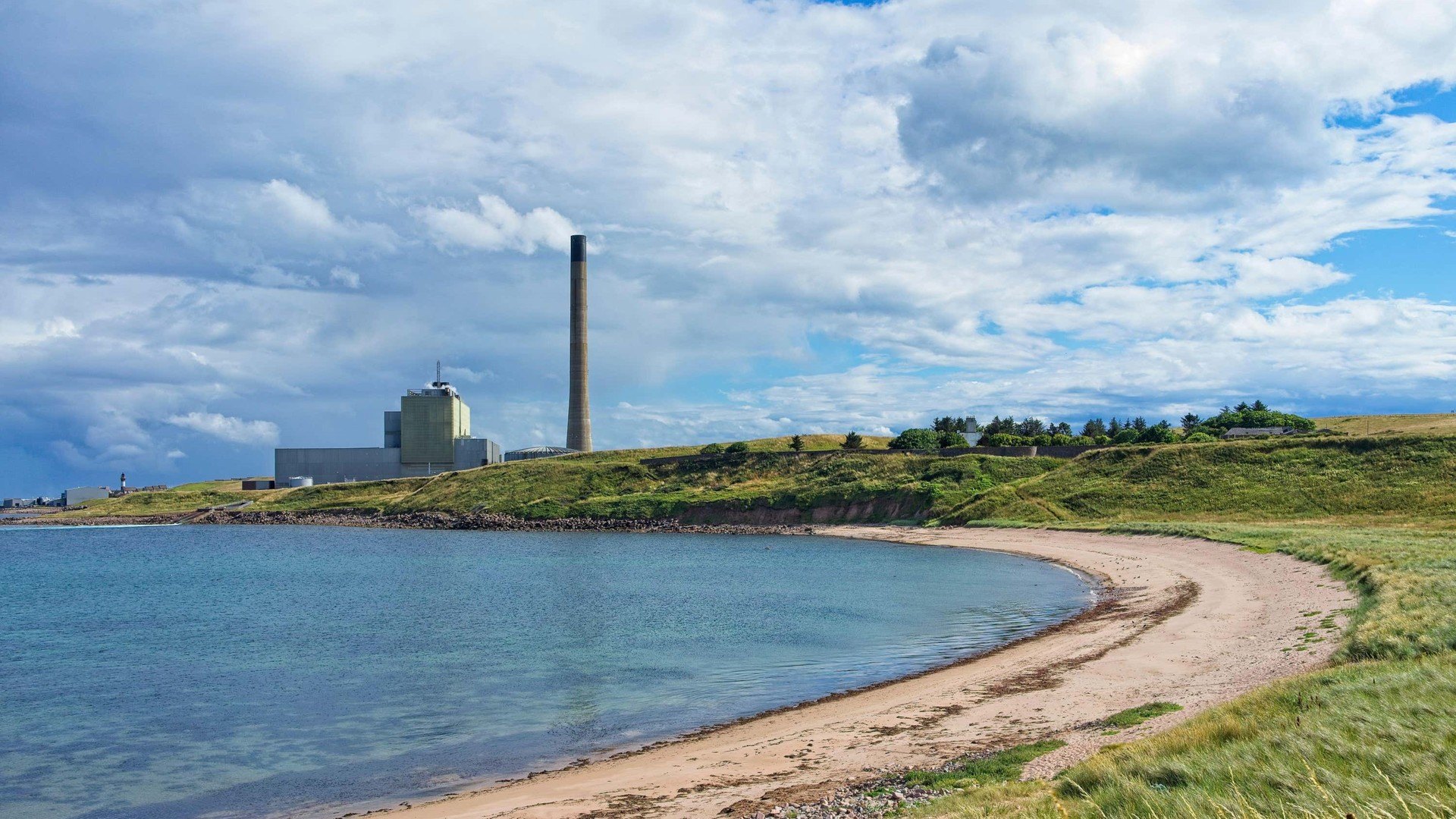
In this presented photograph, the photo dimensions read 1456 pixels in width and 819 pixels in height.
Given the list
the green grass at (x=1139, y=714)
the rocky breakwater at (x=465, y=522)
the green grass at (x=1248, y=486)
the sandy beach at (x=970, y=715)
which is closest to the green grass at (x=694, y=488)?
the rocky breakwater at (x=465, y=522)

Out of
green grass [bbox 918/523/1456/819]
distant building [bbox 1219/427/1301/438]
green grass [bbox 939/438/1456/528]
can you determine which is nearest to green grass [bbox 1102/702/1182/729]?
green grass [bbox 918/523/1456/819]

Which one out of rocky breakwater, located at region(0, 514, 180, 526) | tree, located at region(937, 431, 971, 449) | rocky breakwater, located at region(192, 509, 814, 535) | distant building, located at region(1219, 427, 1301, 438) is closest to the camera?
rocky breakwater, located at region(192, 509, 814, 535)

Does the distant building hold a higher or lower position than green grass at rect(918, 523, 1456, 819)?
higher

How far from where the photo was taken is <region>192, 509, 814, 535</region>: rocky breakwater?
4188 inches

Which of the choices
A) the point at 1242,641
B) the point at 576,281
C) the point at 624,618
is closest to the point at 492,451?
the point at 576,281

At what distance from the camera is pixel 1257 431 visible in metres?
120

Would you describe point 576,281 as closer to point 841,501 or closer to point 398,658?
point 841,501

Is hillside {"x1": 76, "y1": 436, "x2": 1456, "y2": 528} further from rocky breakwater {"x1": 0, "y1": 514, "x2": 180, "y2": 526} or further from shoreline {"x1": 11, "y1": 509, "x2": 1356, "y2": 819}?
shoreline {"x1": 11, "y1": 509, "x2": 1356, "y2": 819}

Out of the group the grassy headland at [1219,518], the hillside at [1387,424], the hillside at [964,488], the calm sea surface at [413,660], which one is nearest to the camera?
the grassy headland at [1219,518]

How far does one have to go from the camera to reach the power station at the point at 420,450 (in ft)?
543

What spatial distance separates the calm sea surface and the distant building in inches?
2757

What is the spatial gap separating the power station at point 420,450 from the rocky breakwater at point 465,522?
27.2m

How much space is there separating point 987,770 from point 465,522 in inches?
4347

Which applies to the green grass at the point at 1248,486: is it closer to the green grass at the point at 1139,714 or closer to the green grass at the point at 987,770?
the green grass at the point at 1139,714
